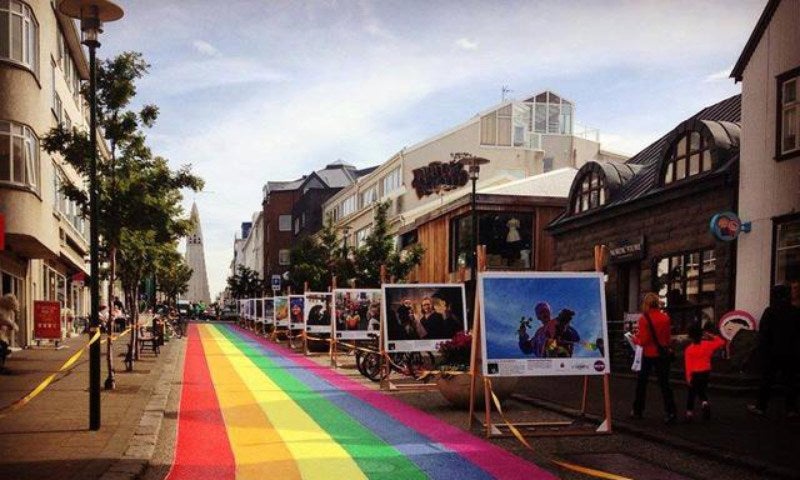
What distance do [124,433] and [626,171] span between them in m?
19.2

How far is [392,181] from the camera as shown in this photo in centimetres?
5369

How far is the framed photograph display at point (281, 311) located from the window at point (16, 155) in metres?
13.5

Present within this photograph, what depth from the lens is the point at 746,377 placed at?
14.8 metres

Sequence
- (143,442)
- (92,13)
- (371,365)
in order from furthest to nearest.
→ 1. (371,365)
2. (92,13)
3. (143,442)

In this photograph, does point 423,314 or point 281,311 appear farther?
point 281,311

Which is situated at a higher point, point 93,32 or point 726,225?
point 93,32

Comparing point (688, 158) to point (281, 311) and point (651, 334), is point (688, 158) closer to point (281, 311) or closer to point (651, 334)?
point (651, 334)

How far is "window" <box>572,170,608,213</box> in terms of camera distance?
2505 cm

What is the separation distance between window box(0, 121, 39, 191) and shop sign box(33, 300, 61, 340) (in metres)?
3.38

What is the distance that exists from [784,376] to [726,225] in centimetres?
666

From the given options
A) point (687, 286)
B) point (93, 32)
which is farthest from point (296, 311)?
point (93, 32)

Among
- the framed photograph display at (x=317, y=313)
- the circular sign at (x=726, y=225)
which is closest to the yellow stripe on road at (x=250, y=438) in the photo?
the framed photograph display at (x=317, y=313)

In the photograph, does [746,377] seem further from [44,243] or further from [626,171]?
[44,243]

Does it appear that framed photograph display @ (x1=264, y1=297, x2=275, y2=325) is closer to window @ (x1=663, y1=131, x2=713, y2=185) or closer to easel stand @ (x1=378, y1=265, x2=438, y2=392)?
window @ (x1=663, y1=131, x2=713, y2=185)
